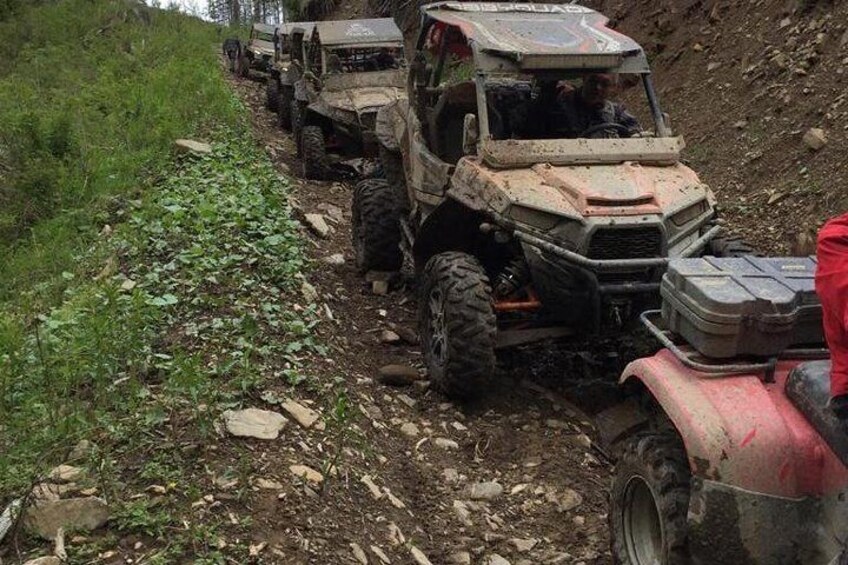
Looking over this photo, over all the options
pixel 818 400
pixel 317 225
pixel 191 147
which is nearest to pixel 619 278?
pixel 818 400

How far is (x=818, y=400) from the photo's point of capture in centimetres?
269

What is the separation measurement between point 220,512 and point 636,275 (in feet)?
8.08

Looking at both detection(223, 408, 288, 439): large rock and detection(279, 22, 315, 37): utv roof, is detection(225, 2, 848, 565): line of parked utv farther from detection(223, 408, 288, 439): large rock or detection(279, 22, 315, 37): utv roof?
detection(279, 22, 315, 37): utv roof

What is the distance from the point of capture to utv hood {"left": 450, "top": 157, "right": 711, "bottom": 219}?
4.62 m

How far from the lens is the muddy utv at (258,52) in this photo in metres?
22.5

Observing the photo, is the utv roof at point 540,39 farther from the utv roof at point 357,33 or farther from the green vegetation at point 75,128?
the utv roof at point 357,33

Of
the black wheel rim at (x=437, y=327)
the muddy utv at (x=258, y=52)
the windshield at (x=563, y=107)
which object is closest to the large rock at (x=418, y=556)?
the black wheel rim at (x=437, y=327)

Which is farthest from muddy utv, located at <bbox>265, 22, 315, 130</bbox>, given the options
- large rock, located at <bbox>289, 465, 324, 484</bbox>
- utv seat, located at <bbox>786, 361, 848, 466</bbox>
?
utv seat, located at <bbox>786, 361, 848, 466</bbox>

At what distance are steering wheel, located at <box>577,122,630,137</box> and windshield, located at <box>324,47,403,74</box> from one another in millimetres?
6461

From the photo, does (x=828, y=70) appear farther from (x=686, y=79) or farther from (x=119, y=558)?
(x=119, y=558)

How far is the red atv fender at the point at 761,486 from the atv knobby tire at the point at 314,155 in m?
8.00

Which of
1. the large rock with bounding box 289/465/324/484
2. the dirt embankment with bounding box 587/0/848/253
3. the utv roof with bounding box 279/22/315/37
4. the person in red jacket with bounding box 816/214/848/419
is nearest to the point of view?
the person in red jacket with bounding box 816/214/848/419

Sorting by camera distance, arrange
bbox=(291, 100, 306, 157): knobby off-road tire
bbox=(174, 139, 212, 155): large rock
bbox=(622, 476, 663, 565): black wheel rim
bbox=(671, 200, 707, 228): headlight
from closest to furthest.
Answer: bbox=(622, 476, 663, 565): black wheel rim, bbox=(671, 200, 707, 228): headlight, bbox=(174, 139, 212, 155): large rock, bbox=(291, 100, 306, 157): knobby off-road tire

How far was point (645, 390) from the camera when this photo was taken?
3.45 metres
